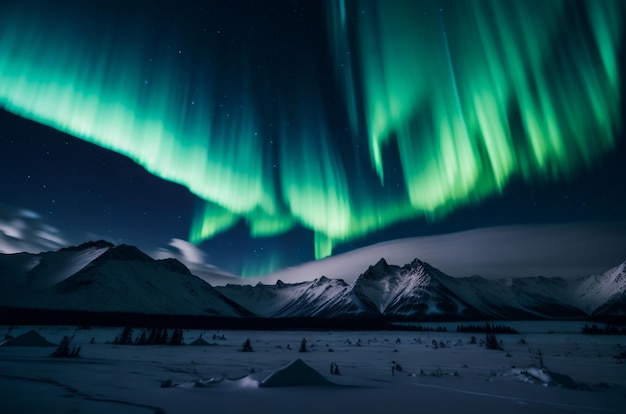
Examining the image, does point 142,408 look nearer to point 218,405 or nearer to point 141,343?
point 218,405

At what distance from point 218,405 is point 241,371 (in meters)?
8.80

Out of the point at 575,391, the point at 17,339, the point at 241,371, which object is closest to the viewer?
the point at 575,391

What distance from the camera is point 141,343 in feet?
126

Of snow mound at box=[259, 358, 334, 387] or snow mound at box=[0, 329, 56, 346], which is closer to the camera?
snow mound at box=[259, 358, 334, 387]

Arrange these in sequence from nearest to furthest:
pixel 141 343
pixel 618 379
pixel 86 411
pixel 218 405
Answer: pixel 86 411 → pixel 218 405 → pixel 618 379 → pixel 141 343

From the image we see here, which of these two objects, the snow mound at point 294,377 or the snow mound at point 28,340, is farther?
the snow mound at point 28,340

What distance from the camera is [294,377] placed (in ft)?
41.1

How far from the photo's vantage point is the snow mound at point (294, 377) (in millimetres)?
12078

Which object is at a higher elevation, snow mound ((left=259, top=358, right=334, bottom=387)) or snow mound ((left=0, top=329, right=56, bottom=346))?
snow mound ((left=0, top=329, right=56, bottom=346))

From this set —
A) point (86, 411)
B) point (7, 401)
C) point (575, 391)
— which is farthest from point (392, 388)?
point (7, 401)

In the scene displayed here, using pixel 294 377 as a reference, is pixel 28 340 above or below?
above

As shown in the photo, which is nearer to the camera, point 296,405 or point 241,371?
point 296,405

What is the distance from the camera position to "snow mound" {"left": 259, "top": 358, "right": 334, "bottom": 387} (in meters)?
12.1

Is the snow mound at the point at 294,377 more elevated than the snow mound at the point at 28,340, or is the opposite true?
the snow mound at the point at 28,340
